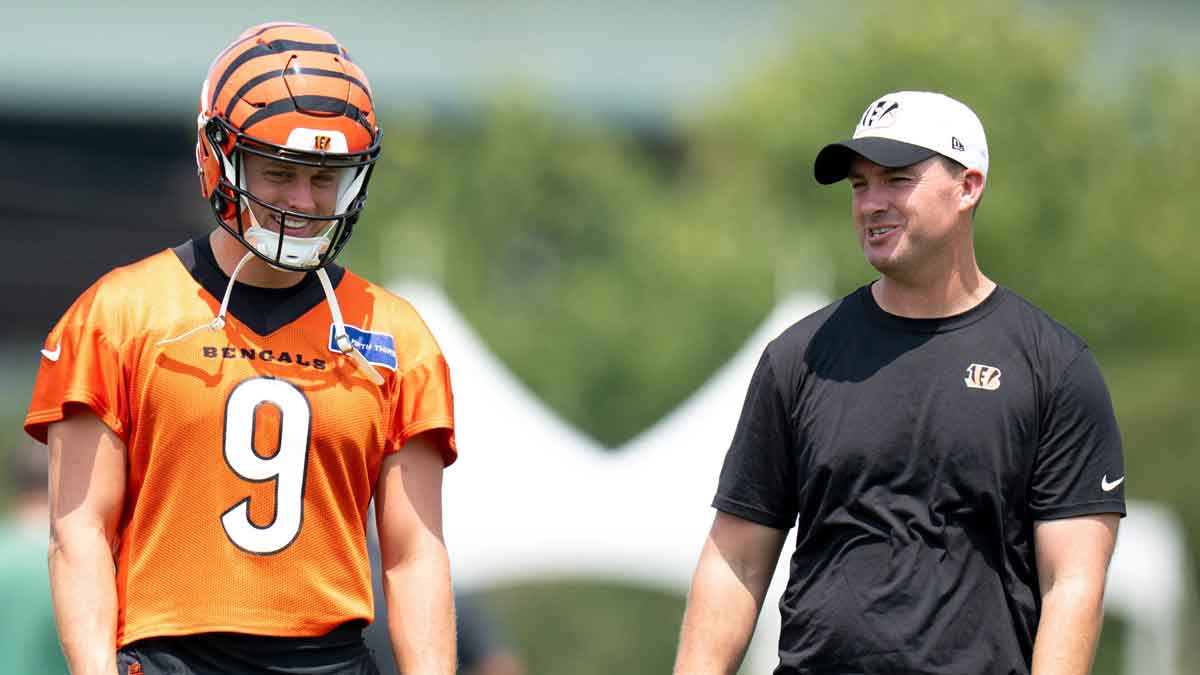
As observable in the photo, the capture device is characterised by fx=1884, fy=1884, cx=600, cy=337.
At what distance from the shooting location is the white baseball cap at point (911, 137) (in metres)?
4.66

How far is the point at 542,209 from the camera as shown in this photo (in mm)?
21109

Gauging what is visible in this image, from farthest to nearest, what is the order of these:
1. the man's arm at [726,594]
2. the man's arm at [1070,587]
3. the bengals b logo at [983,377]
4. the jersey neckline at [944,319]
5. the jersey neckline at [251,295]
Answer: the man's arm at [726,594], the jersey neckline at [944,319], the bengals b logo at [983,377], the man's arm at [1070,587], the jersey neckline at [251,295]

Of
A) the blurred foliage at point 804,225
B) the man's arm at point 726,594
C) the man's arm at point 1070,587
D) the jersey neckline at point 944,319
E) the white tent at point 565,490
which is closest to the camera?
the man's arm at point 1070,587

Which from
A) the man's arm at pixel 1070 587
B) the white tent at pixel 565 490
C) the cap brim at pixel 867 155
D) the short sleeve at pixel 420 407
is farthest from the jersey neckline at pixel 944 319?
the white tent at pixel 565 490

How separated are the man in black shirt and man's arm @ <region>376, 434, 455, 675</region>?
2.47 ft

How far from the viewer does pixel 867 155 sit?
15.2ft

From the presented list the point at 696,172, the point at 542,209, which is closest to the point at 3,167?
the point at 696,172

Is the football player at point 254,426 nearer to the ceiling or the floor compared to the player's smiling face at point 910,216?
nearer to the floor

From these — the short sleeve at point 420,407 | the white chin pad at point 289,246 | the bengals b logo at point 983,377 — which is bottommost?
the short sleeve at point 420,407

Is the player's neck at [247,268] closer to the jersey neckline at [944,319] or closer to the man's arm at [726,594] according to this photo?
the man's arm at [726,594]

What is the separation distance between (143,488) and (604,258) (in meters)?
17.1

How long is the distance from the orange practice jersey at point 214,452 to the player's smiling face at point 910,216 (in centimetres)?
132

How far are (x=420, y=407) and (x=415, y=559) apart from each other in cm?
36

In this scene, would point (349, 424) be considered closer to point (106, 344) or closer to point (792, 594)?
point (106, 344)
